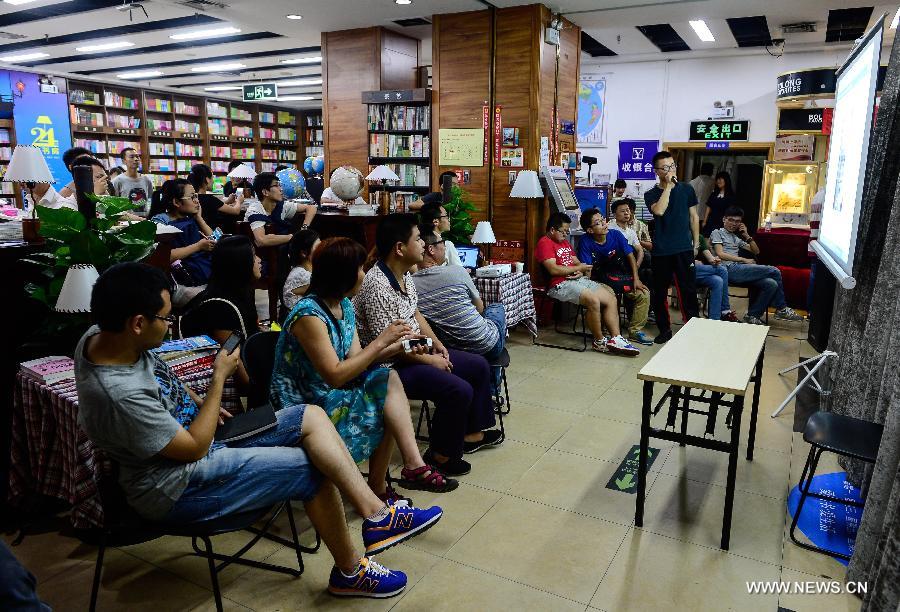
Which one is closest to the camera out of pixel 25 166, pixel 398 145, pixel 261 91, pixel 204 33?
pixel 25 166

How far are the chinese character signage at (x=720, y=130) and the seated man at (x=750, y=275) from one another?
3643 mm

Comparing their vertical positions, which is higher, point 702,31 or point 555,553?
point 702,31

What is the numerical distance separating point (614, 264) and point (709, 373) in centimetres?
334

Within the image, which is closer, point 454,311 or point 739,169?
point 454,311

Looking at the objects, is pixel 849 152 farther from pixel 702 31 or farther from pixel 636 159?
pixel 636 159

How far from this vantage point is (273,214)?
5.21 meters

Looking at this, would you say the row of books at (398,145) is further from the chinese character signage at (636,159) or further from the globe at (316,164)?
the chinese character signage at (636,159)

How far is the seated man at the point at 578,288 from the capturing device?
17.9 feet

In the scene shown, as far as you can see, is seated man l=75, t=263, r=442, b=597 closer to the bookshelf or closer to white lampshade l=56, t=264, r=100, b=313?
white lampshade l=56, t=264, r=100, b=313

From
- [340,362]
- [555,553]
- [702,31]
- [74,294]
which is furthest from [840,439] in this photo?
[702,31]

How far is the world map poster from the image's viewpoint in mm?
Answer: 10625

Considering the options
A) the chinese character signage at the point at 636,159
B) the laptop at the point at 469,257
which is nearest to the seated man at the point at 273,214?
the laptop at the point at 469,257

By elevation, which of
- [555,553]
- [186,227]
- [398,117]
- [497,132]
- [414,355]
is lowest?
[555,553]

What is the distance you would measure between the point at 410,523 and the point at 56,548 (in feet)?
4.89
